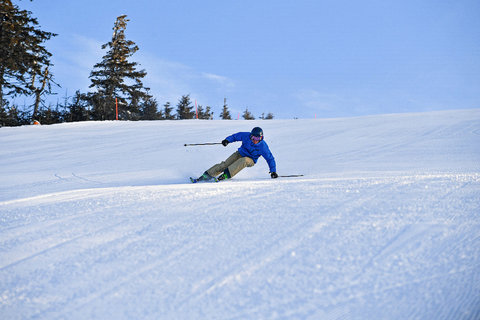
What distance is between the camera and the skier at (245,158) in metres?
5.96

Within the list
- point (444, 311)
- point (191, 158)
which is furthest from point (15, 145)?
point (444, 311)

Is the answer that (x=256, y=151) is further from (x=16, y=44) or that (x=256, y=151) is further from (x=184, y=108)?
(x=184, y=108)

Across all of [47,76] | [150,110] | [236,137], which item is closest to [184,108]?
[150,110]

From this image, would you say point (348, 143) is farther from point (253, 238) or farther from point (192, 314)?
point (192, 314)

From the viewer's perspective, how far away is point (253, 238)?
2232mm

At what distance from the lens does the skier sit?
19.6 feet

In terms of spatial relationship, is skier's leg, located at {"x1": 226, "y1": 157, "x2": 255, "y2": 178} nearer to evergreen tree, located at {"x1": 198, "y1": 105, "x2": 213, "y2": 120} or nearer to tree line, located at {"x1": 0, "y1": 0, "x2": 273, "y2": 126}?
tree line, located at {"x1": 0, "y1": 0, "x2": 273, "y2": 126}

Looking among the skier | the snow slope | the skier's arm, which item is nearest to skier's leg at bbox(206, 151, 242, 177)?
the skier

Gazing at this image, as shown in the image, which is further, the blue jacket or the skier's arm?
the skier's arm

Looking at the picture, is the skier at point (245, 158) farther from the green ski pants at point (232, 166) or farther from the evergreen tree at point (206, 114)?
the evergreen tree at point (206, 114)

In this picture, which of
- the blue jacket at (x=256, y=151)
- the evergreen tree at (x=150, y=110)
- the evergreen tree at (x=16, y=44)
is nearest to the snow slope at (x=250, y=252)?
the blue jacket at (x=256, y=151)

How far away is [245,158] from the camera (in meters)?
6.11

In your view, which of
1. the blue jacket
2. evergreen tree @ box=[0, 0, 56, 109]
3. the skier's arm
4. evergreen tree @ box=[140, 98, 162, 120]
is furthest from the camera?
evergreen tree @ box=[140, 98, 162, 120]

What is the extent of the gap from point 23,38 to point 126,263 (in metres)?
23.7
